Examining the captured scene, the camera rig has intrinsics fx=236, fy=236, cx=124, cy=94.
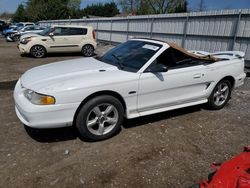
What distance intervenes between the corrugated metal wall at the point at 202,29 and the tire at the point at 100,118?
6.75 m

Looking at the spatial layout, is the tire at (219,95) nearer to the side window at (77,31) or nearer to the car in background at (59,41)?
the car in background at (59,41)

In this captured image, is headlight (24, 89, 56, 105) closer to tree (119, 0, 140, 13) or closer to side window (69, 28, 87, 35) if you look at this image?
side window (69, 28, 87, 35)

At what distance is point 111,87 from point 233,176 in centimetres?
208

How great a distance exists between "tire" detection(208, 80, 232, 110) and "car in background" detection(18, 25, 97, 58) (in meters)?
9.68

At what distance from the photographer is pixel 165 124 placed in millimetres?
4395

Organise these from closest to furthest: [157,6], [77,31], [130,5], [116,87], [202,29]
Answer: [116,87]
[202,29]
[77,31]
[157,6]
[130,5]

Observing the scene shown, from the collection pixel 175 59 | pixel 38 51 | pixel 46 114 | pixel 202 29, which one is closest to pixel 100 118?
pixel 46 114

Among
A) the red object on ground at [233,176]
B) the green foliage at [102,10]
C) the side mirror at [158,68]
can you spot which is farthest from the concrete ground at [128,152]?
→ the green foliage at [102,10]

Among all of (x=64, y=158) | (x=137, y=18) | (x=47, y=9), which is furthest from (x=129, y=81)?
(x=47, y=9)

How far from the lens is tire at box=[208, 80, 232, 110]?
495cm

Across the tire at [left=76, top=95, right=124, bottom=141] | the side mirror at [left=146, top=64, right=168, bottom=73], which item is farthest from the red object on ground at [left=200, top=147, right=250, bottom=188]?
the side mirror at [left=146, top=64, right=168, bottom=73]

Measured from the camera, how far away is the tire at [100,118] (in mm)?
3445

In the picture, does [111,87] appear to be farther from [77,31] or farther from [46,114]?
[77,31]

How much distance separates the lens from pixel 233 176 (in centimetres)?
193
